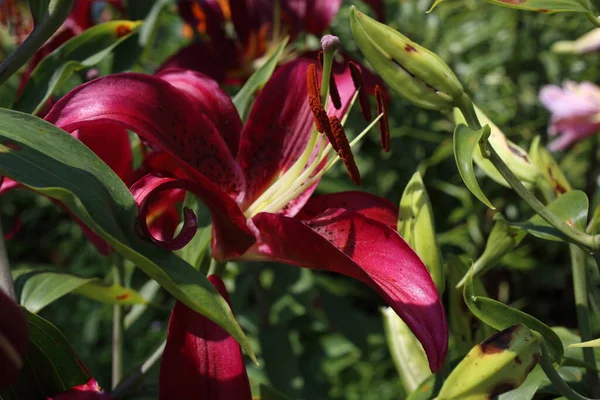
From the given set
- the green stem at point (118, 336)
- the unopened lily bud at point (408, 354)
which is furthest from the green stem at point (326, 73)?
the green stem at point (118, 336)

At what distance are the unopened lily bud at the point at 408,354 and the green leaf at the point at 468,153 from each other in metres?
0.24

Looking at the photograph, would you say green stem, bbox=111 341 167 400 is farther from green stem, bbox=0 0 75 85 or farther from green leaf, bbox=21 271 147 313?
green stem, bbox=0 0 75 85

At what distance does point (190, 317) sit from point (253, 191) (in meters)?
0.17

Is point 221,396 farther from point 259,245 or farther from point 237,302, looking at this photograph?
point 237,302

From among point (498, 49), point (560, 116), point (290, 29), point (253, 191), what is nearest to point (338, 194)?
point (253, 191)

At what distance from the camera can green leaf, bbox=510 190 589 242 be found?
560mm

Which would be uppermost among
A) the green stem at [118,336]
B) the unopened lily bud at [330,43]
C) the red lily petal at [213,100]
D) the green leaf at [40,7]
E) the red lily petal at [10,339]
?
the green leaf at [40,7]

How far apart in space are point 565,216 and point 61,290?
1.31ft

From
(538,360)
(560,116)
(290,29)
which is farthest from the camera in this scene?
(560,116)

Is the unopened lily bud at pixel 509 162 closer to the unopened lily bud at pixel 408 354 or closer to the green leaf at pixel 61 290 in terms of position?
the unopened lily bud at pixel 408 354

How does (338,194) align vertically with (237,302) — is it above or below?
above

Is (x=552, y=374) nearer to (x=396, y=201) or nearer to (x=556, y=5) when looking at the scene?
(x=556, y=5)

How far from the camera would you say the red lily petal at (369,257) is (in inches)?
18.4

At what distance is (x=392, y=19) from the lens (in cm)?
140
